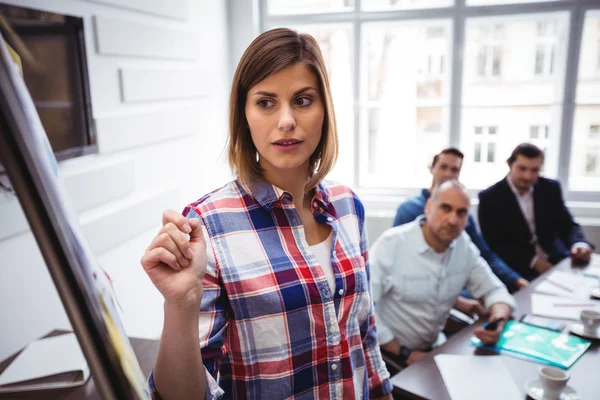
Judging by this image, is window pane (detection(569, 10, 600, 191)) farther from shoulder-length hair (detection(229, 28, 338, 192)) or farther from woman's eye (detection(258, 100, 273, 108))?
woman's eye (detection(258, 100, 273, 108))

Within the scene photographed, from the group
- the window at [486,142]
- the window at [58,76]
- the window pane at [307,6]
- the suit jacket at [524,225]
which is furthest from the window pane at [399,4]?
the window at [58,76]

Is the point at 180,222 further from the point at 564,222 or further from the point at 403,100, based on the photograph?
the point at 403,100

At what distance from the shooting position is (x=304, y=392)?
3.07 feet

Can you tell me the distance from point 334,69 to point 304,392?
3.89 meters

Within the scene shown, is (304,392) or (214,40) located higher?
(214,40)

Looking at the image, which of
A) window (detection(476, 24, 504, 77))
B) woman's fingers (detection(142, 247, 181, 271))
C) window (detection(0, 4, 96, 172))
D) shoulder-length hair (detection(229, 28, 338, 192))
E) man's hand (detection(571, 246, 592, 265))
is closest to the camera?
woman's fingers (detection(142, 247, 181, 271))

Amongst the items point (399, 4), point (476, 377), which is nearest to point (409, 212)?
point (476, 377)

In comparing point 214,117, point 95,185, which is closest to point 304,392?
point 95,185

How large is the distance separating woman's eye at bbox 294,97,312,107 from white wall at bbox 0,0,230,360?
116 cm

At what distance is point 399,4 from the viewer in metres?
4.10

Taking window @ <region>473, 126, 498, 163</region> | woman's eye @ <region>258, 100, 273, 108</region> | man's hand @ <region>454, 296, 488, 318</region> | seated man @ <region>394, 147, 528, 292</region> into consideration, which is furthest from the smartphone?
window @ <region>473, 126, 498, 163</region>

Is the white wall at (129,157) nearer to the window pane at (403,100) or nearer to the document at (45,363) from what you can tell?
the document at (45,363)

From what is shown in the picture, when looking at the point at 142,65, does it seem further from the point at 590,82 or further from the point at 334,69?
the point at 590,82

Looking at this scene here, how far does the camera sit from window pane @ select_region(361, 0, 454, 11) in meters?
4.02
